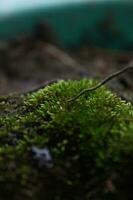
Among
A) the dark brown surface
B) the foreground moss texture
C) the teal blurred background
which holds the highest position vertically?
the teal blurred background

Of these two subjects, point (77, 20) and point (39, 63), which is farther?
point (77, 20)

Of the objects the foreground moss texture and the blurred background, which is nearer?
the foreground moss texture

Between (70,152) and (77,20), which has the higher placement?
(77,20)

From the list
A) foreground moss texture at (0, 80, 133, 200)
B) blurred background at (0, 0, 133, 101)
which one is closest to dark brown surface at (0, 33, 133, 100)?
blurred background at (0, 0, 133, 101)

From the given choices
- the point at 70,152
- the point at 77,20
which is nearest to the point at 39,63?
the point at 77,20

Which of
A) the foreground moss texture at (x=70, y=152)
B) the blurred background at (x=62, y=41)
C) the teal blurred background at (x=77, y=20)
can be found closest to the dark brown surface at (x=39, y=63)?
the blurred background at (x=62, y=41)

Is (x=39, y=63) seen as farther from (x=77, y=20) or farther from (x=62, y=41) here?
(x=77, y=20)

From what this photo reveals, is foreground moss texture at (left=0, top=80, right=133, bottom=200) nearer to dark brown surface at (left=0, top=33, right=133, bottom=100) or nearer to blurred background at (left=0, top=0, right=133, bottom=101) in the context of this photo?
blurred background at (left=0, top=0, right=133, bottom=101)
